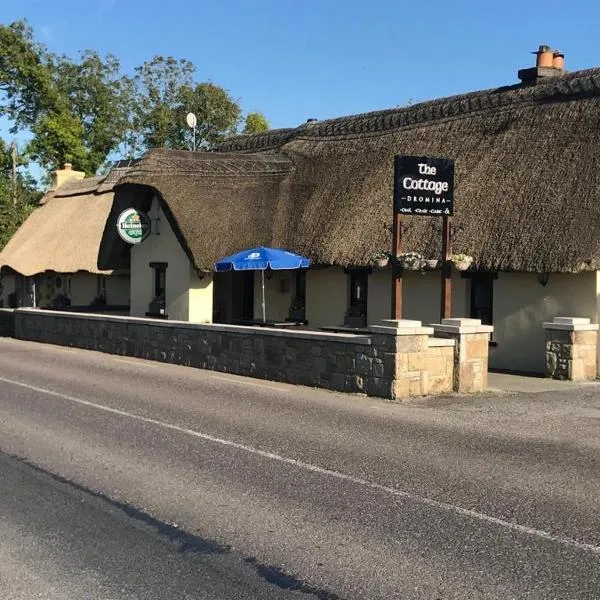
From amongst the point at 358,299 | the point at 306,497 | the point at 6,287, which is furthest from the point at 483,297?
the point at 6,287

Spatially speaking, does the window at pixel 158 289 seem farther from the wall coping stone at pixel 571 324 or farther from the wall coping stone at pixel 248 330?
the wall coping stone at pixel 571 324

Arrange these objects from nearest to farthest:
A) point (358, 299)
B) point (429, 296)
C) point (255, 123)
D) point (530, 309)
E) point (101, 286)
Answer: point (530, 309) < point (429, 296) < point (358, 299) < point (101, 286) < point (255, 123)

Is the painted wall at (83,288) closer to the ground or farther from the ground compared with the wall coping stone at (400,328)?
farther from the ground

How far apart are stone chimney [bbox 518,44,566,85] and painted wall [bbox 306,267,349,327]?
6.85m

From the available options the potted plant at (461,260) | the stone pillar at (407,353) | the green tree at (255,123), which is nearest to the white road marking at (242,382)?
the stone pillar at (407,353)

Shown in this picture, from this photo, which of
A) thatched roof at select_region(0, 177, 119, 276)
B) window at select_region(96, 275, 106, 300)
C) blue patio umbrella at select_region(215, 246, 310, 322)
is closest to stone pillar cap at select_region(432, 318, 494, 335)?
blue patio umbrella at select_region(215, 246, 310, 322)

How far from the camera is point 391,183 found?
64.0 ft

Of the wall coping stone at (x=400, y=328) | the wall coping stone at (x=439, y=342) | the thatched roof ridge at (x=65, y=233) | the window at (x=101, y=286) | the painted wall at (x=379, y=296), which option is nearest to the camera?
the wall coping stone at (x=400, y=328)

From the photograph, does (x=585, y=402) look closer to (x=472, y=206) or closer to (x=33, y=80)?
(x=472, y=206)

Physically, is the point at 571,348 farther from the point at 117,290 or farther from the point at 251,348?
the point at 117,290

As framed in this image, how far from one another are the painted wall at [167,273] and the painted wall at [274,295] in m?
2.11

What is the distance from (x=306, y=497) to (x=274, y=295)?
16269 mm

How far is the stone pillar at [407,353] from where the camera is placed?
38.9ft

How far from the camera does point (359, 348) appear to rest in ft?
41.3
